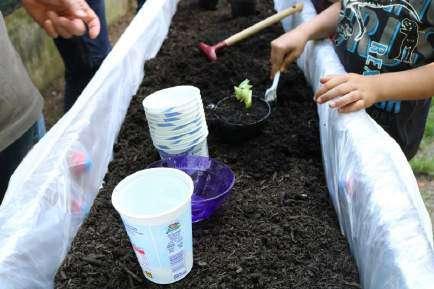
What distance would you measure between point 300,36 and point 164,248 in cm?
97

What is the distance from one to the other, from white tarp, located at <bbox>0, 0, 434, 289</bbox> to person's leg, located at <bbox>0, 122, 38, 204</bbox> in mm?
172

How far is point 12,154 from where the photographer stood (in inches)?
51.5

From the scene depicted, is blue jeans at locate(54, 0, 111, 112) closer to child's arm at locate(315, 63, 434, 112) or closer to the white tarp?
the white tarp

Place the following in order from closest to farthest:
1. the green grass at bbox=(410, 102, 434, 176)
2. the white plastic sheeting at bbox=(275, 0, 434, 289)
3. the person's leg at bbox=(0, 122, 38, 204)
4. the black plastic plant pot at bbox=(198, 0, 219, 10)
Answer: the white plastic sheeting at bbox=(275, 0, 434, 289), the person's leg at bbox=(0, 122, 38, 204), the green grass at bbox=(410, 102, 434, 176), the black plastic plant pot at bbox=(198, 0, 219, 10)

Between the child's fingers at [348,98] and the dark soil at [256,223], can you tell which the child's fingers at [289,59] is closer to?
the dark soil at [256,223]

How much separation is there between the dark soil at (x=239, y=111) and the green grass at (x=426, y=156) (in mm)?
1011

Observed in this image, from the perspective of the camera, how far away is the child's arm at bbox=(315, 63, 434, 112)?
45.3 inches

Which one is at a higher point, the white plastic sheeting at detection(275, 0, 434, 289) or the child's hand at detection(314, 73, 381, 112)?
the child's hand at detection(314, 73, 381, 112)

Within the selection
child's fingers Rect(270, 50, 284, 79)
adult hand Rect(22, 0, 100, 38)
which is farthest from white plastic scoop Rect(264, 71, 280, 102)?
adult hand Rect(22, 0, 100, 38)

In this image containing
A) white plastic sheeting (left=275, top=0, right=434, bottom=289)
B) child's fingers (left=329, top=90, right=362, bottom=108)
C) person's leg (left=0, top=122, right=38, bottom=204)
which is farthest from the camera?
person's leg (left=0, top=122, right=38, bottom=204)

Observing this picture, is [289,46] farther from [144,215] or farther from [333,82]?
[144,215]

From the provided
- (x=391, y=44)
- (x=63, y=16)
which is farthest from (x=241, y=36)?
(x=63, y=16)

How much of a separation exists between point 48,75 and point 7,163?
2.04 metres

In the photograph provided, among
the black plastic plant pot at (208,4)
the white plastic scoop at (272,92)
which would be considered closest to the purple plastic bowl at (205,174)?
the white plastic scoop at (272,92)
